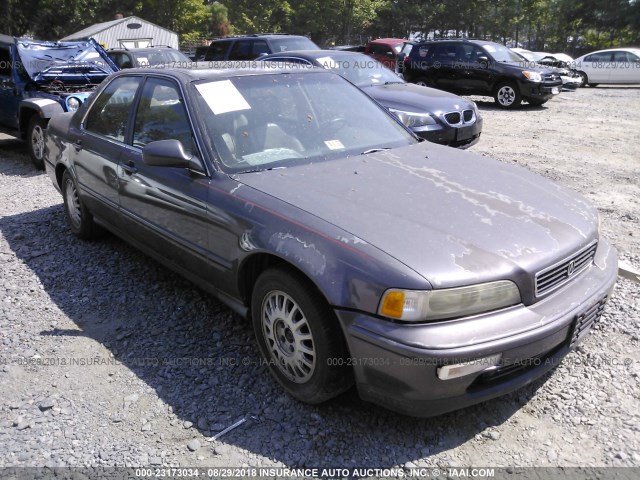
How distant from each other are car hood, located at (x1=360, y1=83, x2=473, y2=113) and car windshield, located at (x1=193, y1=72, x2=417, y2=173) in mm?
4112

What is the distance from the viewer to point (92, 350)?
3.52m

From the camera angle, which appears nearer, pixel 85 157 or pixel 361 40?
pixel 85 157

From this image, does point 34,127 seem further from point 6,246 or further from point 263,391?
point 263,391

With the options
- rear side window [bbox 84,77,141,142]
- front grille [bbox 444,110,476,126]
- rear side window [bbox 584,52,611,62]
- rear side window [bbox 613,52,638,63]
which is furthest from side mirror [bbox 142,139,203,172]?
rear side window [bbox 613,52,638,63]

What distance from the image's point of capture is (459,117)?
8094mm

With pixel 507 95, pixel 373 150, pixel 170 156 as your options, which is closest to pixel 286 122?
pixel 373 150

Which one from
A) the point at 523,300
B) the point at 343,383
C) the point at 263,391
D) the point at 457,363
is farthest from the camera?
the point at 263,391

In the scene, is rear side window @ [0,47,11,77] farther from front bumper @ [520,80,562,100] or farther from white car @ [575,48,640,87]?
white car @ [575,48,640,87]

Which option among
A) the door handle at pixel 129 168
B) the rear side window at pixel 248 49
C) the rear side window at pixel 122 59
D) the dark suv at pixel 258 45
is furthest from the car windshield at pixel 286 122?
the rear side window at pixel 122 59

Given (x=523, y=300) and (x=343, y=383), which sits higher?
(x=523, y=300)

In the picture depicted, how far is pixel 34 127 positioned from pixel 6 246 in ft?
11.2

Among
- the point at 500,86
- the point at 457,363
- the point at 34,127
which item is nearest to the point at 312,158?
the point at 457,363

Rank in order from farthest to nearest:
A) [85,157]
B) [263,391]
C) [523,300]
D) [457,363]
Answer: [85,157] → [263,391] → [523,300] → [457,363]

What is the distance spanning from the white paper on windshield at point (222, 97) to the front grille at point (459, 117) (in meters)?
4.95
